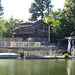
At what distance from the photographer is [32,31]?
2013 inches

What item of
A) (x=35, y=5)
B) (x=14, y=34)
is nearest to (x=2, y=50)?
(x=14, y=34)

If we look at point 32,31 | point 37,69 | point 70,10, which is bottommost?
point 37,69

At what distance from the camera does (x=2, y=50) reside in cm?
3962

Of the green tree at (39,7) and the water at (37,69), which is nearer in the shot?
the water at (37,69)

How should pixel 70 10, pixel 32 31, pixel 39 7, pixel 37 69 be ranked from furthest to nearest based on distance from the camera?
pixel 39 7
pixel 32 31
pixel 70 10
pixel 37 69

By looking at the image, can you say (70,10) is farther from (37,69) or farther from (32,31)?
(37,69)

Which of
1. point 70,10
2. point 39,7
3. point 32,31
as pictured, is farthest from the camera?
point 39,7

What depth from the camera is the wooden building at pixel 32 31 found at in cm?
5069

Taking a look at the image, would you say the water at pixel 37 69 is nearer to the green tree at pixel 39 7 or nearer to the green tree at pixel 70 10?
the green tree at pixel 70 10

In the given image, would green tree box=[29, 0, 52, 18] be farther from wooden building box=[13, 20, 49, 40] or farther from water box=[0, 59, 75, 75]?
water box=[0, 59, 75, 75]

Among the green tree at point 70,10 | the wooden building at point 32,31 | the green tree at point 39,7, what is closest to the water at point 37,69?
the wooden building at point 32,31

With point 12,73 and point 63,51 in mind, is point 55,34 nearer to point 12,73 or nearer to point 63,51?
point 63,51

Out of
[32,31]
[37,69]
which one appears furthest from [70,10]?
[37,69]

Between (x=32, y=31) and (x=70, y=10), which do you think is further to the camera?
(x=32, y=31)
